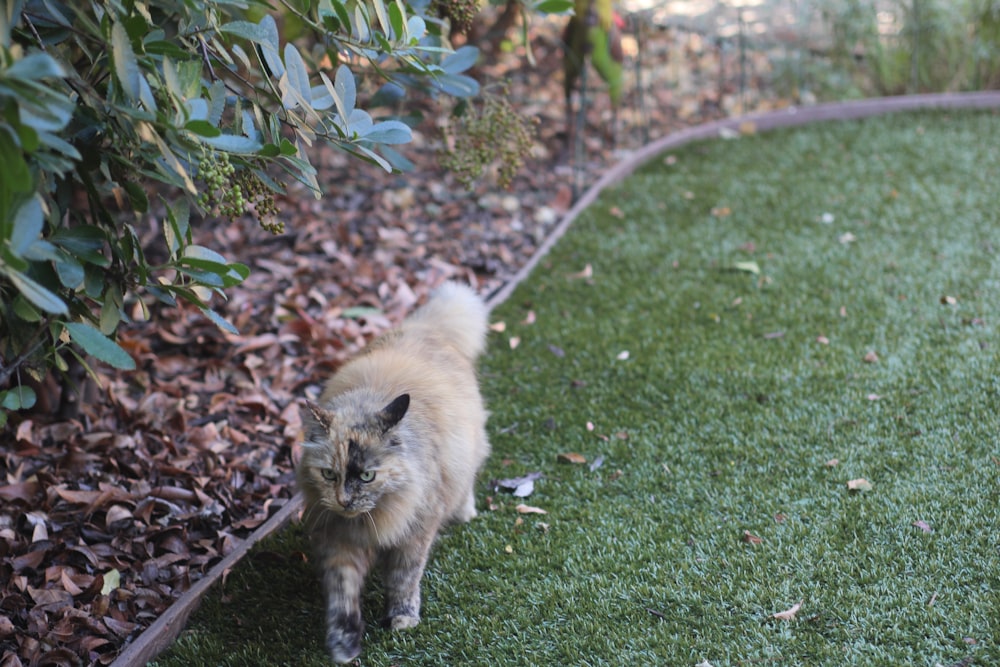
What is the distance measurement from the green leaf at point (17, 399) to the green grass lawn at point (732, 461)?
3.14 feet

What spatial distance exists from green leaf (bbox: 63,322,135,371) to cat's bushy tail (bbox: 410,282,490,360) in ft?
5.64

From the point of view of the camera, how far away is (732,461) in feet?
12.0

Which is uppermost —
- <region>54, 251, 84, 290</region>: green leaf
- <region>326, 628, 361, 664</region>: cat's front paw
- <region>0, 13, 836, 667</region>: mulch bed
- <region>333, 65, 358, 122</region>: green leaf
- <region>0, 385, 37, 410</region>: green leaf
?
<region>333, 65, 358, 122</region>: green leaf

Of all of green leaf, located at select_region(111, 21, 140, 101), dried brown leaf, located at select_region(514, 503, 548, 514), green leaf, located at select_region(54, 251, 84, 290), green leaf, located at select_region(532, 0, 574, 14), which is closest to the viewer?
green leaf, located at select_region(111, 21, 140, 101)

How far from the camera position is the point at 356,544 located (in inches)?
114

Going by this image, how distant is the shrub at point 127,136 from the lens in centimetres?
171

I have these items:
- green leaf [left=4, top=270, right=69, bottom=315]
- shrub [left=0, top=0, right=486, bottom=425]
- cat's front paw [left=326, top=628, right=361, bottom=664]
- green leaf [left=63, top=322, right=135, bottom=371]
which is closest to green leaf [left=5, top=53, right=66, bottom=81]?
shrub [left=0, top=0, right=486, bottom=425]

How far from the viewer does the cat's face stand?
275 centimetres

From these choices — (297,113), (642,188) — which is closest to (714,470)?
(297,113)

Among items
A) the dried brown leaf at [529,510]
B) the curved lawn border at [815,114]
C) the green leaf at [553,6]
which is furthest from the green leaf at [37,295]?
the curved lawn border at [815,114]

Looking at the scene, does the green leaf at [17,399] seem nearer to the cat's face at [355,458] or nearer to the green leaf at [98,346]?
the green leaf at [98,346]

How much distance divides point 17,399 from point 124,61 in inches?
46.1

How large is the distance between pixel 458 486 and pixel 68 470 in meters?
1.68

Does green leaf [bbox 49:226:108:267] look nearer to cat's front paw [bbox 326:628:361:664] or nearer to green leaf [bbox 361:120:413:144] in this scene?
green leaf [bbox 361:120:413:144]
